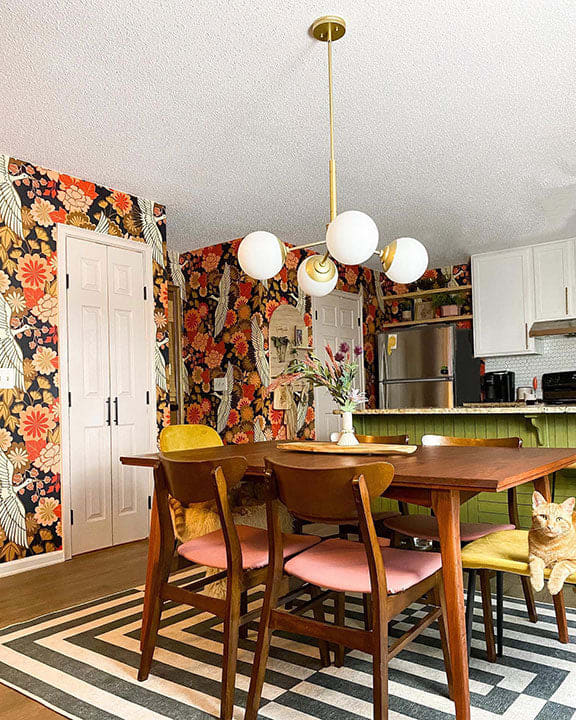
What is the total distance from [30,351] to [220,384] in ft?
8.00

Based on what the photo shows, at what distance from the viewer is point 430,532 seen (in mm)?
2557

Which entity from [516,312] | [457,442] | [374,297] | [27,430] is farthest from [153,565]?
[374,297]

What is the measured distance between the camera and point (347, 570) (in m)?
1.93

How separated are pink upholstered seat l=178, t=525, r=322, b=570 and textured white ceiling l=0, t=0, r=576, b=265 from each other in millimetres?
2082

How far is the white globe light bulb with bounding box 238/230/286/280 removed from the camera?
8.54 feet

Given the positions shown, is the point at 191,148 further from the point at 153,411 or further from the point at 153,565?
the point at 153,565

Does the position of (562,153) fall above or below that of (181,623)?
above

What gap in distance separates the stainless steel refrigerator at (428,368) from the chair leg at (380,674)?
16.3ft

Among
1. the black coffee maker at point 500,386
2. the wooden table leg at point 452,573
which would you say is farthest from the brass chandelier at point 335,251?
the black coffee maker at point 500,386

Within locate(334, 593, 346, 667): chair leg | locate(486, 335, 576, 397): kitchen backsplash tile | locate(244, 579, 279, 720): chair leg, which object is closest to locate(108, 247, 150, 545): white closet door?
locate(334, 593, 346, 667): chair leg

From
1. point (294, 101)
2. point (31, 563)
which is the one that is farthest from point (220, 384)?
point (294, 101)

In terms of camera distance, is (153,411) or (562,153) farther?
(153,411)

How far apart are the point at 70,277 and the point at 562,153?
10.9ft

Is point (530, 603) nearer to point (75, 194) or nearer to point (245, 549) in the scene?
point (245, 549)
